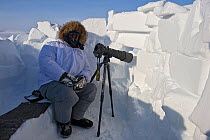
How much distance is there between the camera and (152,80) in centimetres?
283

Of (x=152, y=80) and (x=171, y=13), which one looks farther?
(x=152, y=80)

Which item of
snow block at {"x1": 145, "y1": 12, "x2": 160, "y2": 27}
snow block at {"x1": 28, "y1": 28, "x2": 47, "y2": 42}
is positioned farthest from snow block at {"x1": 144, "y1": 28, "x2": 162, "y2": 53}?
snow block at {"x1": 28, "y1": 28, "x2": 47, "y2": 42}

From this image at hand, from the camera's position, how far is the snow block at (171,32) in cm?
232

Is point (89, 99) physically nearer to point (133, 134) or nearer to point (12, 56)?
point (133, 134)

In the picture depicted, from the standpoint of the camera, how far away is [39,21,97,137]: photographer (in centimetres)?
191

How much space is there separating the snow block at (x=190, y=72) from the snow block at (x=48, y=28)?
7.06 m

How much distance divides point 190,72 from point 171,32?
0.81 meters

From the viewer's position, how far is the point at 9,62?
Answer: 4664 mm

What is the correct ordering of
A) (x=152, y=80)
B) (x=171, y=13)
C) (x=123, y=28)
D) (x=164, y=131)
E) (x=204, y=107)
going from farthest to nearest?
(x=123, y=28)
(x=152, y=80)
(x=171, y=13)
(x=164, y=131)
(x=204, y=107)

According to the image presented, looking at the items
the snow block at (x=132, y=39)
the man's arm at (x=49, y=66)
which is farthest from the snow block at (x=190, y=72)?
the snow block at (x=132, y=39)

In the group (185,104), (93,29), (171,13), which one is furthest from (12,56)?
(185,104)

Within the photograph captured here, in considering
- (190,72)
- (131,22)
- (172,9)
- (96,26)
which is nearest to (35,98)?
(190,72)

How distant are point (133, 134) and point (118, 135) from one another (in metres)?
0.18

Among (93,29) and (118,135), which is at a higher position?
(93,29)
